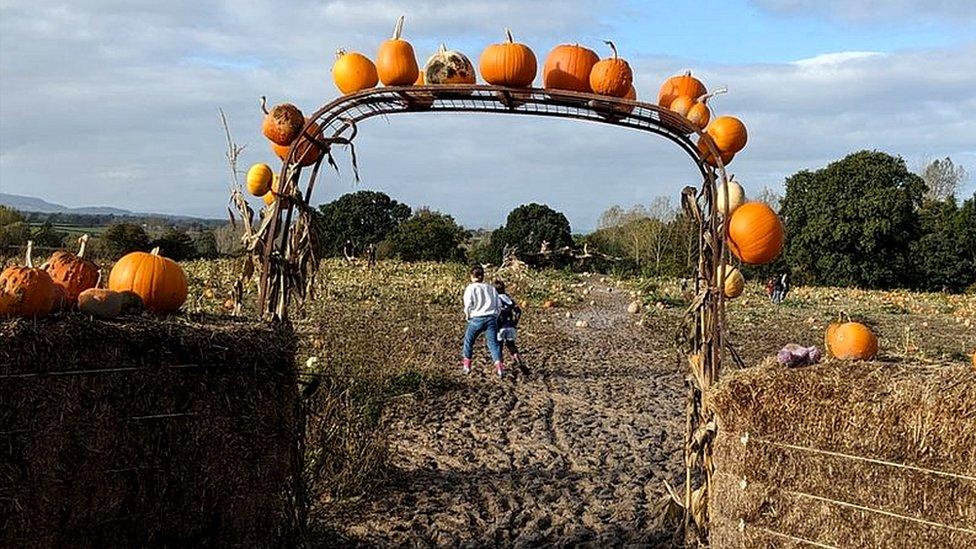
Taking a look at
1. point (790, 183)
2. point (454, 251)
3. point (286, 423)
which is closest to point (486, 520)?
point (286, 423)

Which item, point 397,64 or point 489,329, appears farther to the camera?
point 489,329

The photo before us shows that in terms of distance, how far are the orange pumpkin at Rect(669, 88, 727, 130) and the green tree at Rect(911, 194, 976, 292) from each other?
114 feet

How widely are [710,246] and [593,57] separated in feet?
4.35

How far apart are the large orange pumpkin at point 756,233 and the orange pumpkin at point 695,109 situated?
557 millimetres

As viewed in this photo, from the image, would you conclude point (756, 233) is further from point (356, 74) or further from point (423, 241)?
point (423, 241)

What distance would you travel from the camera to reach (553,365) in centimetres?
1221

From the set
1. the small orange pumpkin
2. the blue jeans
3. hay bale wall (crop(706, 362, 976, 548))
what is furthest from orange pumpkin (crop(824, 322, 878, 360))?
the blue jeans

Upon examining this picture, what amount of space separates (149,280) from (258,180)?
3.09 ft

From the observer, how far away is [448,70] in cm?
→ 477

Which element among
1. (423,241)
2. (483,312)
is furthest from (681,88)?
(423,241)

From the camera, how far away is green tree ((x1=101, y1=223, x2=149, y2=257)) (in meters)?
16.6

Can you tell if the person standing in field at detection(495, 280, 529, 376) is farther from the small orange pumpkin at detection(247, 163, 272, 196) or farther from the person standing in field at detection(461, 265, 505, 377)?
the small orange pumpkin at detection(247, 163, 272, 196)

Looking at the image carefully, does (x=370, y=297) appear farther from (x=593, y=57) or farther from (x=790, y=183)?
(x=790, y=183)

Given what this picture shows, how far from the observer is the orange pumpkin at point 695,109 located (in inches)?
192
